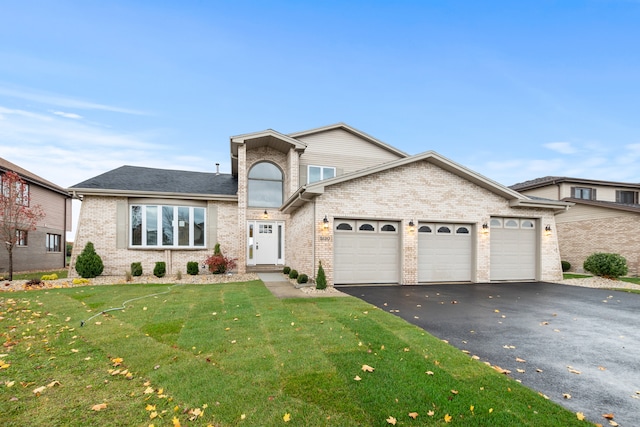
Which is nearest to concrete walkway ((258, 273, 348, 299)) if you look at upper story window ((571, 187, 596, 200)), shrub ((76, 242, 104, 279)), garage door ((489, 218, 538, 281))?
garage door ((489, 218, 538, 281))

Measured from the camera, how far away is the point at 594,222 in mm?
17703

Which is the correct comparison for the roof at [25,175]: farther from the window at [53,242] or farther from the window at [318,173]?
the window at [318,173]

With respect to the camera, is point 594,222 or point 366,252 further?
point 594,222

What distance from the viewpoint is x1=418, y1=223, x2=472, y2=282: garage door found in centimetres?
1209

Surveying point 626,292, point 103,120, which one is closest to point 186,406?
point 626,292

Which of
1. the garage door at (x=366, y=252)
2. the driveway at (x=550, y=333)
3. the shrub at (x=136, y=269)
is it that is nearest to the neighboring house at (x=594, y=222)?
the driveway at (x=550, y=333)

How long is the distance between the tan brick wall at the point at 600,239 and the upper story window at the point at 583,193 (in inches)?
181

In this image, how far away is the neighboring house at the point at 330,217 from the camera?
11445 millimetres

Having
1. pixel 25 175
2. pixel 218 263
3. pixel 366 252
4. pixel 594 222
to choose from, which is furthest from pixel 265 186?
pixel 594 222

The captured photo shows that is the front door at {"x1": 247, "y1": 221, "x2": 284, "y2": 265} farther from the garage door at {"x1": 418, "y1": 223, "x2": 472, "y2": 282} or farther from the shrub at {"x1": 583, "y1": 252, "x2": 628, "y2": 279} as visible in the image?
the shrub at {"x1": 583, "y1": 252, "x2": 628, "y2": 279}

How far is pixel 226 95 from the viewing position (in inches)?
938

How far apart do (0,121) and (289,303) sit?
21.9 meters

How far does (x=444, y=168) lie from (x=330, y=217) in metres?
5.58

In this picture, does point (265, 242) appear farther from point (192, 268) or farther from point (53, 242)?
point (53, 242)
